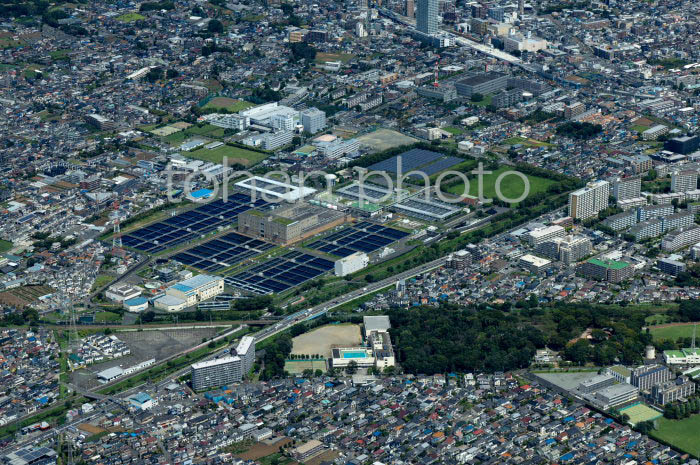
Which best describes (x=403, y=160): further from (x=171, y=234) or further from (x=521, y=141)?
(x=171, y=234)

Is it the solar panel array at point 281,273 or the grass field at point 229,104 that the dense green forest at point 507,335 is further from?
the grass field at point 229,104

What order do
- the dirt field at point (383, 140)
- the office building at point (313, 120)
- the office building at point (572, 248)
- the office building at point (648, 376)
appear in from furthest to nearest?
the office building at point (313, 120), the dirt field at point (383, 140), the office building at point (572, 248), the office building at point (648, 376)

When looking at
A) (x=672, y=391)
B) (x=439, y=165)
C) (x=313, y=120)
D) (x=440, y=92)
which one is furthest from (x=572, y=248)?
(x=440, y=92)

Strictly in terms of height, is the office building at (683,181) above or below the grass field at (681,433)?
above

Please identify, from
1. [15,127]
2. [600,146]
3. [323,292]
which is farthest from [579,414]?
[15,127]

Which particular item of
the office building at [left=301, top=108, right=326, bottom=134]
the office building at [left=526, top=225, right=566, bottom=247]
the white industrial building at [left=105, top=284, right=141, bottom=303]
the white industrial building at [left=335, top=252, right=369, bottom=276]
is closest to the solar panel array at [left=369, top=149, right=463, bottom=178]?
the office building at [left=301, top=108, right=326, bottom=134]

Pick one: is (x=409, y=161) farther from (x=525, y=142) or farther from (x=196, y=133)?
(x=196, y=133)

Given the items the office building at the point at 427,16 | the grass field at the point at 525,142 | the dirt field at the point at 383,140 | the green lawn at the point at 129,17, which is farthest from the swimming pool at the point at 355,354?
the green lawn at the point at 129,17

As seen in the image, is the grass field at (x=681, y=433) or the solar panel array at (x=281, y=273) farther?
the solar panel array at (x=281, y=273)
